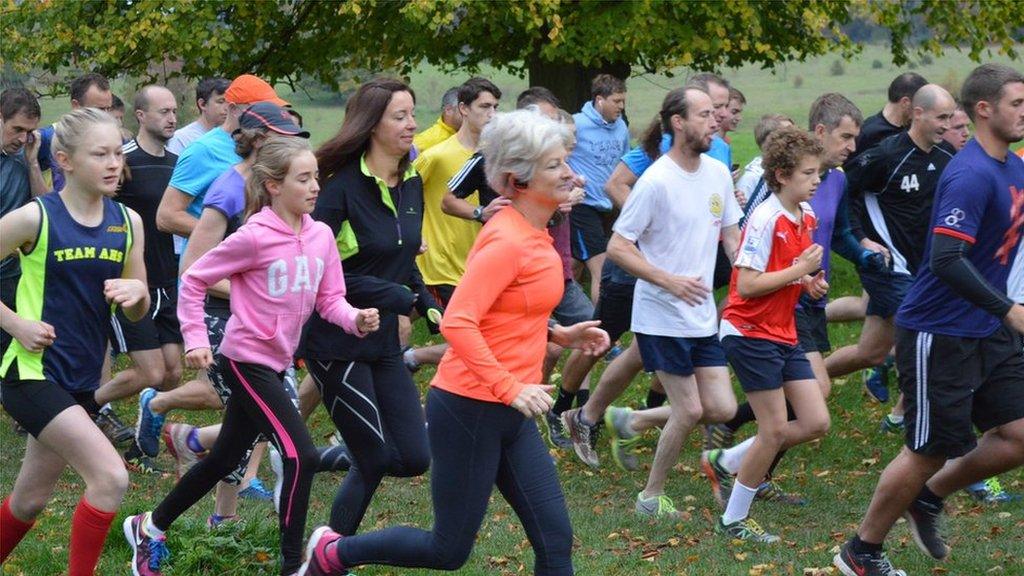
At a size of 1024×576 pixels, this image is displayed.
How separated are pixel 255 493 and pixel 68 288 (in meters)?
2.74

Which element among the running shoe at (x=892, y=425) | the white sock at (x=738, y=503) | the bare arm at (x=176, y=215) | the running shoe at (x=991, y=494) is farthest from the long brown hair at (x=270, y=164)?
the running shoe at (x=892, y=425)

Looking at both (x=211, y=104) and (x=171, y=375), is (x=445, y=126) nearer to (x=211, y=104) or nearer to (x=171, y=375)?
(x=211, y=104)

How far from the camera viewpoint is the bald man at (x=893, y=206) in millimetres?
9367

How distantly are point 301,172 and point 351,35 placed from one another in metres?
11.8

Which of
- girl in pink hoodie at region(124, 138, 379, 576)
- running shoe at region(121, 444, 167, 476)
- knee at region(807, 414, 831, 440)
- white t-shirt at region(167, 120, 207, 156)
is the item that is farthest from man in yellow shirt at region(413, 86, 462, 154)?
girl in pink hoodie at region(124, 138, 379, 576)

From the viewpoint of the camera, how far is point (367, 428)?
618 centimetres

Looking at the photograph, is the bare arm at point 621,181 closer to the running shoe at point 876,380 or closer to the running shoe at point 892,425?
the running shoe at point 892,425

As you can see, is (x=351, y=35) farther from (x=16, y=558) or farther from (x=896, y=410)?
(x=16, y=558)

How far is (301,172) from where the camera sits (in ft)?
19.6

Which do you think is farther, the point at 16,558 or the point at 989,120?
the point at 16,558

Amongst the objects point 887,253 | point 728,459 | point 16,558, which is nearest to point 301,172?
point 16,558

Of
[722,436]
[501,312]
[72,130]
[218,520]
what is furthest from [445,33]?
[501,312]

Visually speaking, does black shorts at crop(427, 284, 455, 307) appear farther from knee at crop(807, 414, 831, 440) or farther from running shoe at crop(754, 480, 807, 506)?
knee at crop(807, 414, 831, 440)

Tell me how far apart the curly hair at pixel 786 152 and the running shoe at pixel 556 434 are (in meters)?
2.92
